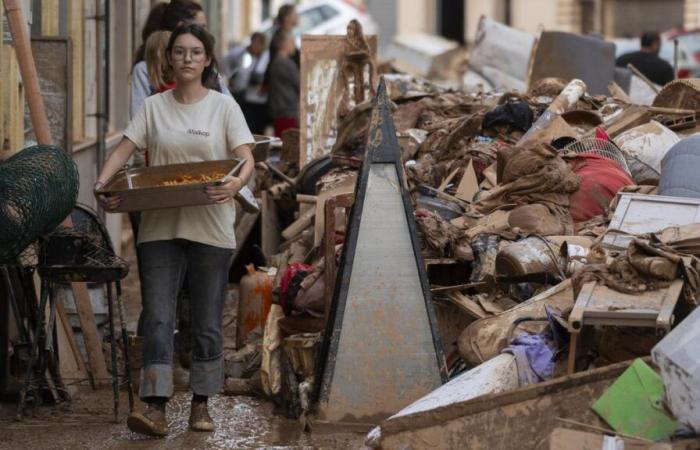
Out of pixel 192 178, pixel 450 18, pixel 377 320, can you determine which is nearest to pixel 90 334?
pixel 192 178

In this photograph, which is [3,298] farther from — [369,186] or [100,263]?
[369,186]

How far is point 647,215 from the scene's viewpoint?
7.96m

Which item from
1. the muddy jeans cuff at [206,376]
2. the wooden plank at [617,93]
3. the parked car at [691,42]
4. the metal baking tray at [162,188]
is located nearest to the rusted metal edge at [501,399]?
the muddy jeans cuff at [206,376]

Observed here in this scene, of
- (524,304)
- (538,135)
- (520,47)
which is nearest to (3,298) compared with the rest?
(524,304)

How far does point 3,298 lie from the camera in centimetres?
786

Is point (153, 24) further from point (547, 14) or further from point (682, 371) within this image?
point (547, 14)

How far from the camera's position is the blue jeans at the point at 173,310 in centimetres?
711

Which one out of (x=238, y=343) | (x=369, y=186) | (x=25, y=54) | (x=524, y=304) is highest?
(x=25, y=54)

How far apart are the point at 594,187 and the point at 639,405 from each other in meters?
3.15

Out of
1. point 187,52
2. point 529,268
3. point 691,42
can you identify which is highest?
point 187,52

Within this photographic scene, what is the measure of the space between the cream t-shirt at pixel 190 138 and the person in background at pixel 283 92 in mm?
10230

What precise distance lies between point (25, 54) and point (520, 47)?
9.95 m

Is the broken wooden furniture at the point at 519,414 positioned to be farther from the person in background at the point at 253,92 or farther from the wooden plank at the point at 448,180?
the person in background at the point at 253,92

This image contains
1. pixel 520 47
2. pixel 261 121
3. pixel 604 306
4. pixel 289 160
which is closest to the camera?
pixel 604 306
